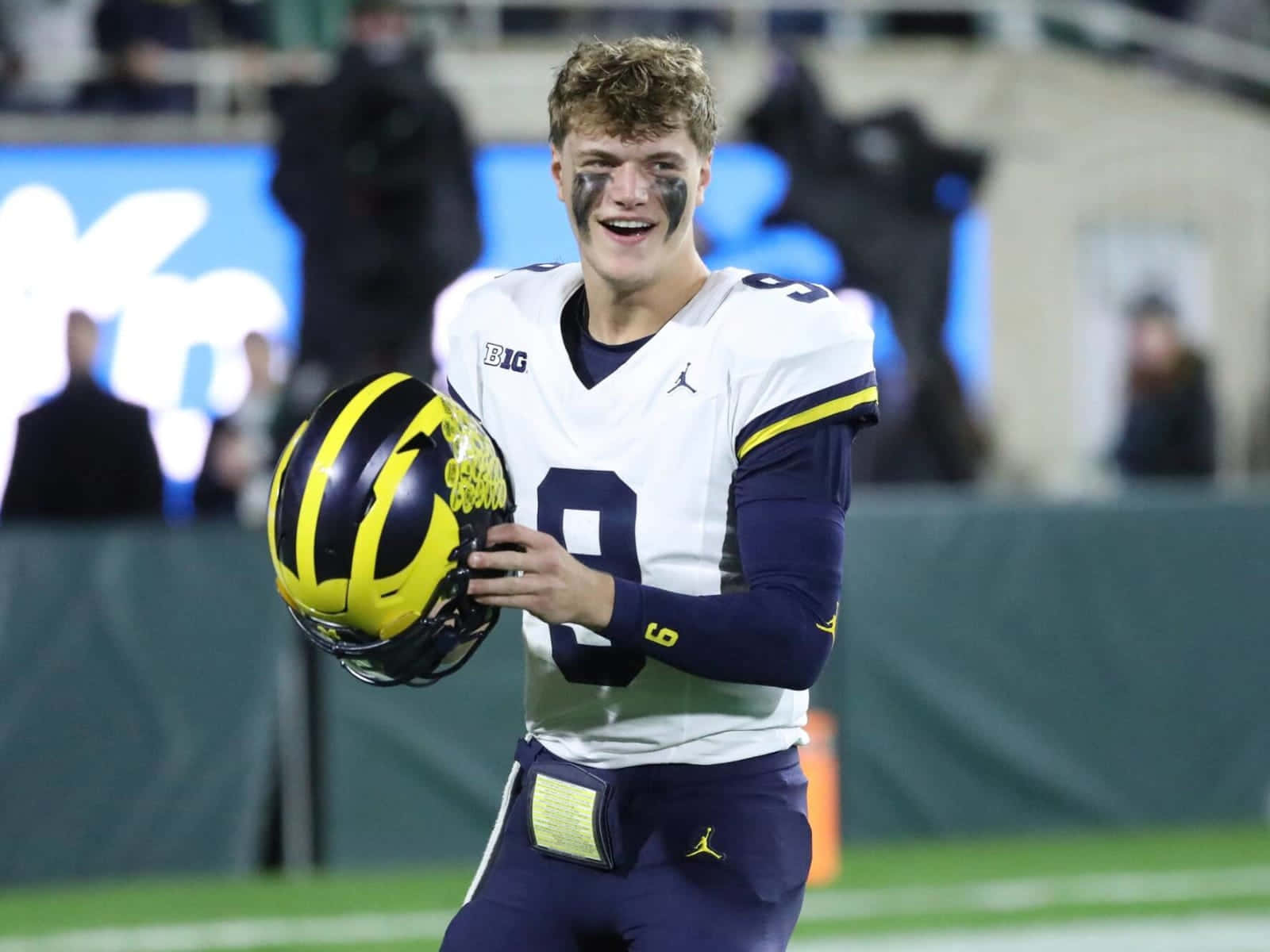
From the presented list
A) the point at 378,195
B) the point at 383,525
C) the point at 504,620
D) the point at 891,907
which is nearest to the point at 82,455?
the point at 378,195

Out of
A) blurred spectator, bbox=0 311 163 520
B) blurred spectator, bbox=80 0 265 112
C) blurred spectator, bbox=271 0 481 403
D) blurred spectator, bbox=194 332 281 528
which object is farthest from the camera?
blurred spectator, bbox=80 0 265 112

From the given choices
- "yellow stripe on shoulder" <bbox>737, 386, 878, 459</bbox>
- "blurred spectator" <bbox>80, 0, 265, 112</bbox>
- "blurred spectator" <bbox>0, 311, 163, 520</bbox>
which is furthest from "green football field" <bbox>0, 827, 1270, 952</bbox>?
"blurred spectator" <bbox>80, 0, 265, 112</bbox>

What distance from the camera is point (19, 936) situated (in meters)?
6.59

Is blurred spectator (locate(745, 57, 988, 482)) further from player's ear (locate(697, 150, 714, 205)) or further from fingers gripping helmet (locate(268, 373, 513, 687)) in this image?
fingers gripping helmet (locate(268, 373, 513, 687))

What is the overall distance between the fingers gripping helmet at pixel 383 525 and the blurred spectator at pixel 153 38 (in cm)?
835

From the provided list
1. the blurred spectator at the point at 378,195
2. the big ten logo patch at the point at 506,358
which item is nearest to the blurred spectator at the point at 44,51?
the blurred spectator at the point at 378,195

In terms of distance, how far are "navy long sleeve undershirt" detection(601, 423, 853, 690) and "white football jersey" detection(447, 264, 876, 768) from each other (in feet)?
0.16

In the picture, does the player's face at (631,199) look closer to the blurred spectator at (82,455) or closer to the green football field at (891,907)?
the green football field at (891,907)

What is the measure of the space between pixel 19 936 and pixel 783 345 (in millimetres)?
4707

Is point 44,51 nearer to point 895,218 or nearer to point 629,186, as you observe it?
point 895,218

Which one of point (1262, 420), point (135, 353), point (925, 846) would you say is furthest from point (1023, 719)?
point (135, 353)

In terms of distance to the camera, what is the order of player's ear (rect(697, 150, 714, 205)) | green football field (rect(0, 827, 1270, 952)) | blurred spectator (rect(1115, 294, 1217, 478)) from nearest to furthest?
1. player's ear (rect(697, 150, 714, 205))
2. green football field (rect(0, 827, 1270, 952))
3. blurred spectator (rect(1115, 294, 1217, 478))

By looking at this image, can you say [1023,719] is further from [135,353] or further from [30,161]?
[30,161]

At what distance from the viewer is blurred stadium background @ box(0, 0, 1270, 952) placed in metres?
7.25
